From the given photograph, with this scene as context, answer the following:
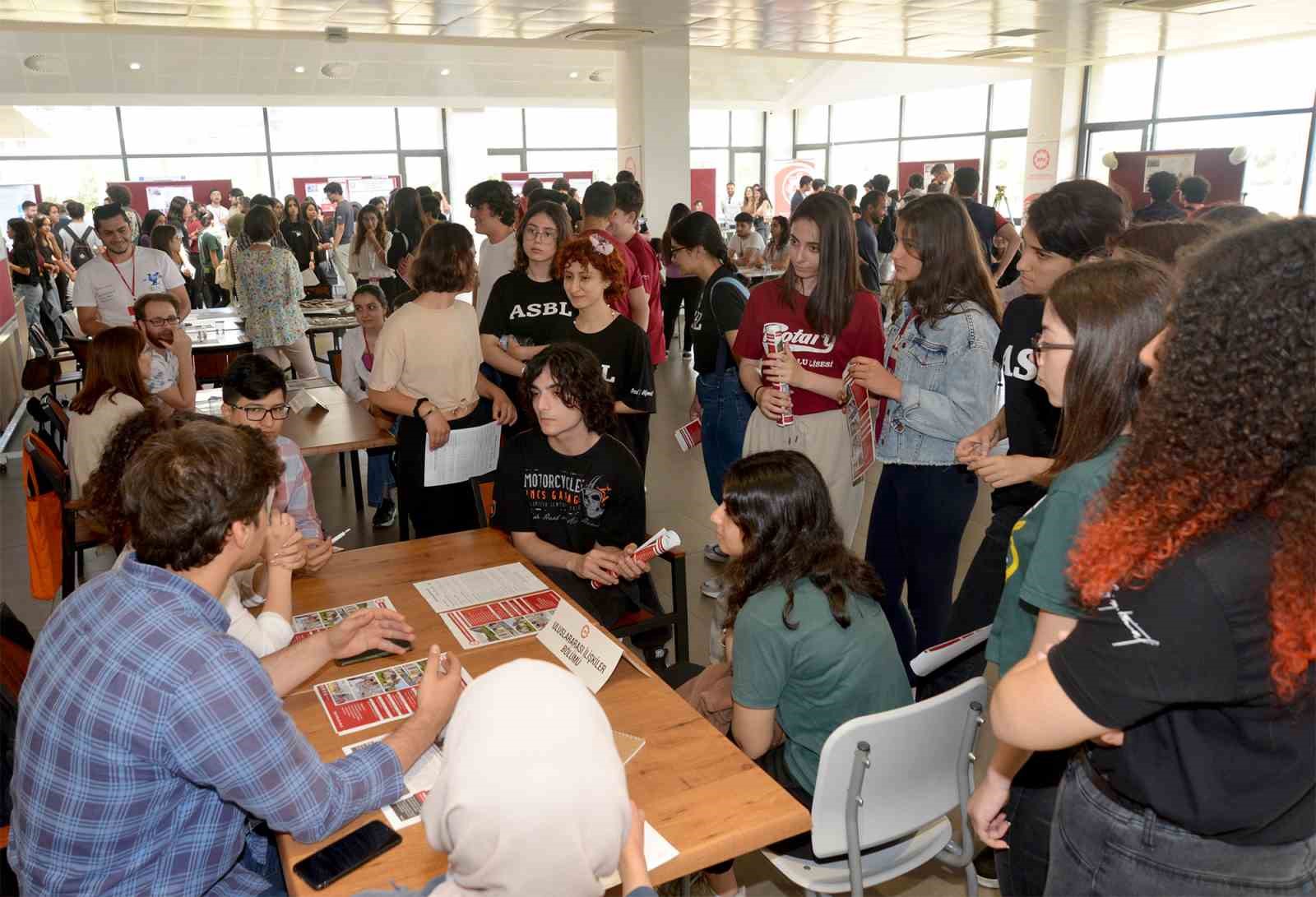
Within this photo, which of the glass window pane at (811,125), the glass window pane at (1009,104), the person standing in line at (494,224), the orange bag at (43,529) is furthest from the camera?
the glass window pane at (811,125)

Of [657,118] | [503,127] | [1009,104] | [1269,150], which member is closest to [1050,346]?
[657,118]

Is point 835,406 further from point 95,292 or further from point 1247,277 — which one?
point 95,292

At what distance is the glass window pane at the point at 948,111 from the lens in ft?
51.9

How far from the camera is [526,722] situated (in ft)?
3.20

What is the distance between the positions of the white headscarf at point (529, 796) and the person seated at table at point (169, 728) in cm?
50

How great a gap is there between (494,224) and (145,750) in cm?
341

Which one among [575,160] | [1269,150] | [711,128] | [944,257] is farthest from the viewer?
[711,128]

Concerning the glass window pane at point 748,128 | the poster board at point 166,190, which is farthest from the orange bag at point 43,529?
the glass window pane at point 748,128

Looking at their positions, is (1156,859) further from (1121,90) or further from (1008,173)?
(1008,173)

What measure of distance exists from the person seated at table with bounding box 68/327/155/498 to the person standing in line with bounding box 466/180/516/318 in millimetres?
1433

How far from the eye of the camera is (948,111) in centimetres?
1639

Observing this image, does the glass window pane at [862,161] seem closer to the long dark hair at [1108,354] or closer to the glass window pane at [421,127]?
the glass window pane at [421,127]

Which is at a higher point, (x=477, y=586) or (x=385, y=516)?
(x=477, y=586)

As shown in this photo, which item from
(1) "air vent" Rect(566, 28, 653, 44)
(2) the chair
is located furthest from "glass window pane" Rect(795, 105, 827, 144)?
(2) the chair
